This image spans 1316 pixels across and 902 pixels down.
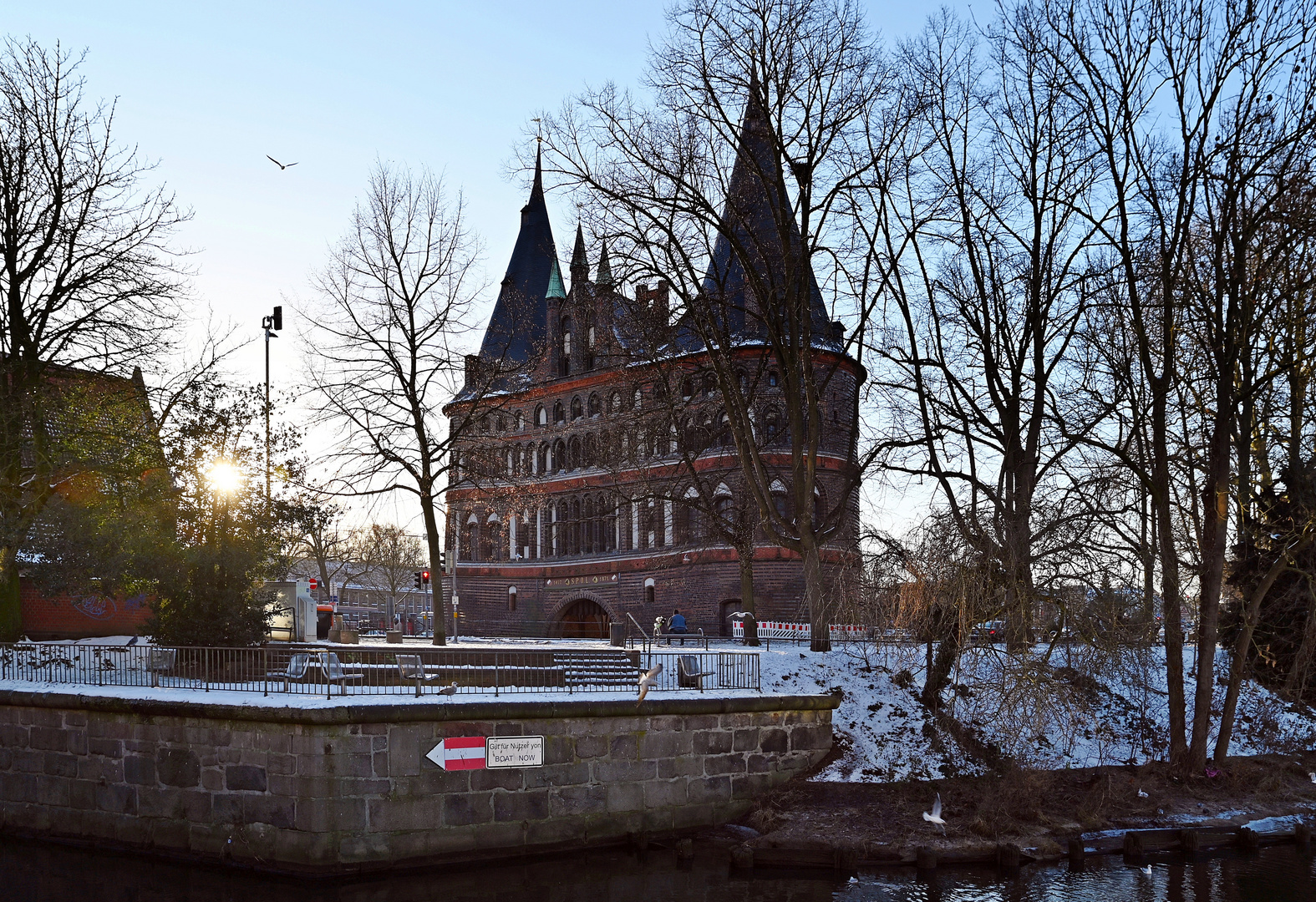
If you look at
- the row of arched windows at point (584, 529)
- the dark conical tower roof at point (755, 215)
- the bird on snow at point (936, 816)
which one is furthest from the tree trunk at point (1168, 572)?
the row of arched windows at point (584, 529)

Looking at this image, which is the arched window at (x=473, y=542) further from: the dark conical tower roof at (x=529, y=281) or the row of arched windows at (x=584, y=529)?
the dark conical tower roof at (x=529, y=281)

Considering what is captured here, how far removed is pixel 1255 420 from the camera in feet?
76.9

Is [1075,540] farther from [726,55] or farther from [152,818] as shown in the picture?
[152,818]

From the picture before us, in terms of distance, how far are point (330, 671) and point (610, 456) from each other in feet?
49.4

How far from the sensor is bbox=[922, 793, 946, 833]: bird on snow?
18.4 m

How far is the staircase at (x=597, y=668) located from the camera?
20.2 meters

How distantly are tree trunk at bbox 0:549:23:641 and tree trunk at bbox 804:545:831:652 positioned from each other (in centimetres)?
1768

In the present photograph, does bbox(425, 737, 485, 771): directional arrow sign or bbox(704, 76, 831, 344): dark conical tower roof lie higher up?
bbox(704, 76, 831, 344): dark conical tower roof

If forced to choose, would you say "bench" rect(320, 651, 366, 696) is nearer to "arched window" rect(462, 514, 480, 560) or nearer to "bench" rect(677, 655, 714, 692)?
"bench" rect(677, 655, 714, 692)

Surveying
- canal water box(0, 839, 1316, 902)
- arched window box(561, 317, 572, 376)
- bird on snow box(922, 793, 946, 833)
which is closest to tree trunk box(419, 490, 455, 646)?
canal water box(0, 839, 1316, 902)

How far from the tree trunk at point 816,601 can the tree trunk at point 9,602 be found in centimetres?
1768

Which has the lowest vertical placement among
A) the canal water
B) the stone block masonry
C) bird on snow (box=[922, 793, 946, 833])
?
the canal water

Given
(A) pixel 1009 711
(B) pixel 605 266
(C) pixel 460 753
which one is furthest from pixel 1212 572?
(C) pixel 460 753

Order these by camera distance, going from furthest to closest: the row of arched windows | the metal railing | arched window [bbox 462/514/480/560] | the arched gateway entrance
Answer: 1. arched window [bbox 462/514/480/560]
2. the arched gateway entrance
3. the row of arched windows
4. the metal railing
